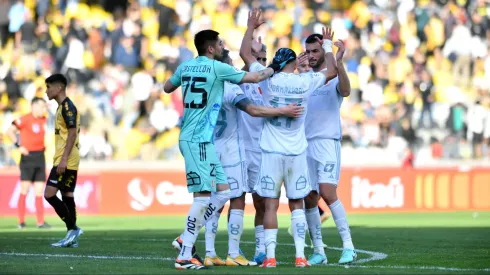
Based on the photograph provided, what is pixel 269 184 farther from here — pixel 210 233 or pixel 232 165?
pixel 210 233

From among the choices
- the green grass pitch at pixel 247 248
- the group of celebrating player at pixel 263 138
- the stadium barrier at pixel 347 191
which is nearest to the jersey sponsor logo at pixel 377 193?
the stadium barrier at pixel 347 191

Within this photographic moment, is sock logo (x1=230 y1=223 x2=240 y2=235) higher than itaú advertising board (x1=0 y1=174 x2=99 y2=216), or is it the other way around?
itaú advertising board (x1=0 y1=174 x2=99 y2=216)

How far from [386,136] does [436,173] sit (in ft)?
5.36

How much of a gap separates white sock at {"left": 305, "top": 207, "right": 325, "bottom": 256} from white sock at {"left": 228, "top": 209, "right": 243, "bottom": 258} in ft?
2.80

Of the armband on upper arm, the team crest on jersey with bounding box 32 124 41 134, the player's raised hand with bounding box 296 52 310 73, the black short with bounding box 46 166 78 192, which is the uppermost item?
the player's raised hand with bounding box 296 52 310 73

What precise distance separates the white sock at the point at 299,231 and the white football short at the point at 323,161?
3.01 feet

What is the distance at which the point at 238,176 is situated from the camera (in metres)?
11.8

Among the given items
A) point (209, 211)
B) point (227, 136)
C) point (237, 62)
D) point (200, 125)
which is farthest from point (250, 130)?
point (237, 62)

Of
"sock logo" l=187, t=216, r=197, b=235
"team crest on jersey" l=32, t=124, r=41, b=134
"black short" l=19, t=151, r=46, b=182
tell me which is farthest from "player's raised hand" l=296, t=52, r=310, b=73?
"black short" l=19, t=151, r=46, b=182

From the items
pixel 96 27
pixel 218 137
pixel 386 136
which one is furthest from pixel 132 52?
pixel 218 137

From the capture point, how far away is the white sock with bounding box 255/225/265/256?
11836mm

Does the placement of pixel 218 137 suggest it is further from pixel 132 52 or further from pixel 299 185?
pixel 132 52

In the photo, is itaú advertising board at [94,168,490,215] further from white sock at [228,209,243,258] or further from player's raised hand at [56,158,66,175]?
white sock at [228,209,243,258]

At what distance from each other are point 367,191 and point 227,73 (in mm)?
15895
